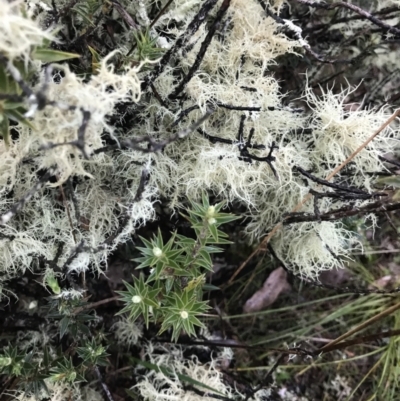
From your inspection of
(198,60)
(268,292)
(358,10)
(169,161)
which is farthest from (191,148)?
(268,292)

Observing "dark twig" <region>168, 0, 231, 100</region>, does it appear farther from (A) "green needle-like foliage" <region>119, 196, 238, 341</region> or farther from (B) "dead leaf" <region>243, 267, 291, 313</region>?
(B) "dead leaf" <region>243, 267, 291, 313</region>

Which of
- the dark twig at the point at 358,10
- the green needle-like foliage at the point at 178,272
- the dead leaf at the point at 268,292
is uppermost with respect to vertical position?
the dark twig at the point at 358,10

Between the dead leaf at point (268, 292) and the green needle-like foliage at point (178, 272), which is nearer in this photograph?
the green needle-like foliage at point (178, 272)

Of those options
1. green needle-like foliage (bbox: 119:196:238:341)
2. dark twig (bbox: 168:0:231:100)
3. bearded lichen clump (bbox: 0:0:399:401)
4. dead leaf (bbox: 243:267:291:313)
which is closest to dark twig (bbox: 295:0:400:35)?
bearded lichen clump (bbox: 0:0:399:401)

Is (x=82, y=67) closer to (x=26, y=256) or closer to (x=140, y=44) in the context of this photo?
(x=140, y=44)

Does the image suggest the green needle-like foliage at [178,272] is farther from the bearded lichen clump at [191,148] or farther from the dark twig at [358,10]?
the dark twig at [358,10]

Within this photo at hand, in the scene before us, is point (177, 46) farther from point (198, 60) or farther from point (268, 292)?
point (268, 292)

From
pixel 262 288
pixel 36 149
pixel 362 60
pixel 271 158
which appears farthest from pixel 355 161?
pixel 36 149

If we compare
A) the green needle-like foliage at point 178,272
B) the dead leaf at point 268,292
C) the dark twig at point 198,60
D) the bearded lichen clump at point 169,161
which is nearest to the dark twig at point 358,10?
the bearded lichen clump at point 169,161

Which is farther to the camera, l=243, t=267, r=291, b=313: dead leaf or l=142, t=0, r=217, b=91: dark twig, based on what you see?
l=243, t=267, r=291, b=313: dead leaf
